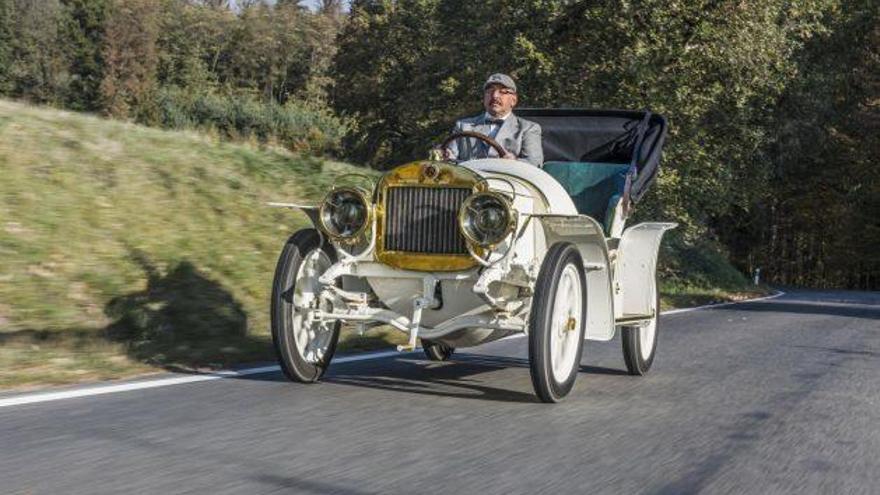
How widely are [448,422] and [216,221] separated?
6085 mm

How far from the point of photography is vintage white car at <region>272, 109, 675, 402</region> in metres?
5.89

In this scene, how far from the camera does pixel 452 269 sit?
19.7ft

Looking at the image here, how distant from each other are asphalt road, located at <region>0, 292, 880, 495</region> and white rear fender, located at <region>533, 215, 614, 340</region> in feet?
1.50

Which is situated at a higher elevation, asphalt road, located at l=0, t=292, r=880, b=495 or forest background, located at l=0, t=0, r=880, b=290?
forest background, located at l=0, t=0, r=880, b=290

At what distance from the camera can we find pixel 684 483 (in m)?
4.26

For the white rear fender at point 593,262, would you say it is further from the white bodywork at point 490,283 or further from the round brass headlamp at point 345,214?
the round brass headlamp at point 345,214

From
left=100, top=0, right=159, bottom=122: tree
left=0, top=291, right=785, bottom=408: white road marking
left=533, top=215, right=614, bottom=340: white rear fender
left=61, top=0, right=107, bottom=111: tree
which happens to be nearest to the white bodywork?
left=533, top=215, right=614, bottom=340: white rear fender

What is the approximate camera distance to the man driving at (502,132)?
7258 mm

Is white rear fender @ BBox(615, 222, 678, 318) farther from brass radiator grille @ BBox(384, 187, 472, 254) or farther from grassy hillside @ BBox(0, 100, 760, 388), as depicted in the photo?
grassy hillside @ BBox(0, 100, 760, 388)

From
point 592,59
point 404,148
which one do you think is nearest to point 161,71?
point 404,148

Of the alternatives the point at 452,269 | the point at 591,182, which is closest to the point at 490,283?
the point at 452,269

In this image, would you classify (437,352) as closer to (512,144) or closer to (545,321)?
(512,144)

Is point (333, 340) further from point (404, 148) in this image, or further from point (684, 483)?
point (404, 148)

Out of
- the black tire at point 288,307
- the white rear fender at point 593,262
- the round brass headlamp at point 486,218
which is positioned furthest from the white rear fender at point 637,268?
the black tire at point 288,307
